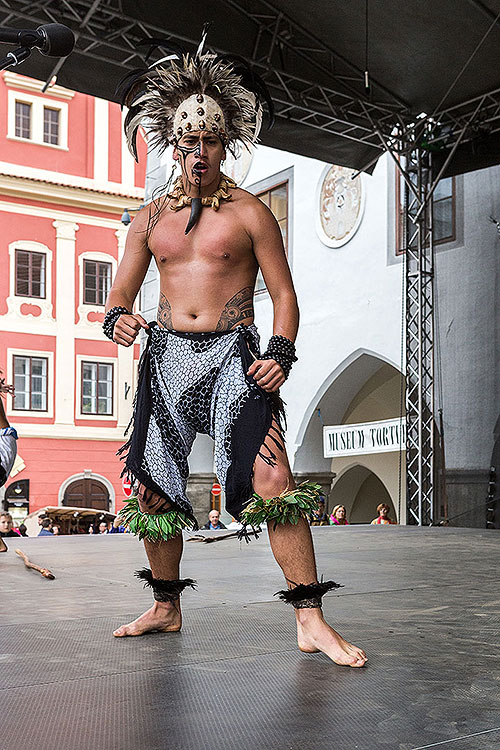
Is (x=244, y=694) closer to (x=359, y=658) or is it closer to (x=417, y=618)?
(x=359, y=658)

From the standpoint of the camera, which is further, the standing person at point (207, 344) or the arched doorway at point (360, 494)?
the arched doorway at point (360, 494)

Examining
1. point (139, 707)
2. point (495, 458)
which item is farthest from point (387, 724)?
point (495, 458)

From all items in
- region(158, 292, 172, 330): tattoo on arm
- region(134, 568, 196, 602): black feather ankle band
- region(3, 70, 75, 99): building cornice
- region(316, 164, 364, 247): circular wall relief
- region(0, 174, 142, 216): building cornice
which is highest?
region(3, 70, 75, 99): building cornice

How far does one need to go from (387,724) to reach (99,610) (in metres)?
1.75

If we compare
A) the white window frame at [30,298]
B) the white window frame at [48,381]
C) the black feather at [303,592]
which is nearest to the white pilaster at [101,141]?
the white window frame at [30,298]

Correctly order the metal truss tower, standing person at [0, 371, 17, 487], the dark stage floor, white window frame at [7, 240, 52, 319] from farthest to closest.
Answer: white window frame at [7, 240, 52, 319] → the metal truss tower → standing person at [0, 371, 17, 487] → the dark stage floor

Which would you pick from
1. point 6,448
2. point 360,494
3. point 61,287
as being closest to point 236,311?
point 6,448

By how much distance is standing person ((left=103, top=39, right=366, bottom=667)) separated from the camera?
8.37 feet

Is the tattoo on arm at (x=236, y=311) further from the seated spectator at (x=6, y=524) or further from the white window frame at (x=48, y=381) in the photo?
Answer: the white window frame at (x=48, y=381)

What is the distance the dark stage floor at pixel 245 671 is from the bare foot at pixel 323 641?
0.03 m

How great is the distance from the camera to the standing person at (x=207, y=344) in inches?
100

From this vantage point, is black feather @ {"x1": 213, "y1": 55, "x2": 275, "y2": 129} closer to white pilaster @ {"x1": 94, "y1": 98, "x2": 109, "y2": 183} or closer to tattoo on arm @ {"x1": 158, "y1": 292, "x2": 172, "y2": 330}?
tattoo on arm @ {"x1": 158, "y1": 292, "x2": 172, "y2": 330}

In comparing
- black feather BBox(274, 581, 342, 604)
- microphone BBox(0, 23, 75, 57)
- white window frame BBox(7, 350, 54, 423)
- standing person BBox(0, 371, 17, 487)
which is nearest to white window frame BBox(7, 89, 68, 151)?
white window frame BBox(7, 350, 54, 423)

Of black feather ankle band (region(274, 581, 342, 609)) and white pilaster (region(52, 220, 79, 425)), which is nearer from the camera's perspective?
black feather ankle band (region(274, 581, 342, 609))
